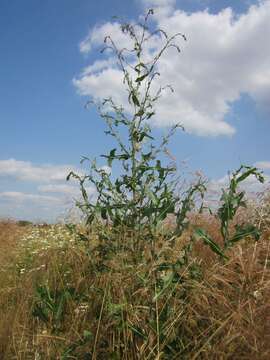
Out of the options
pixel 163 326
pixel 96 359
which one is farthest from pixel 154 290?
pixel 96 359

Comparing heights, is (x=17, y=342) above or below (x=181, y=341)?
below

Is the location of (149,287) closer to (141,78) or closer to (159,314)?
(159,314)

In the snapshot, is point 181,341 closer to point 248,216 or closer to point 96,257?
point 96,257

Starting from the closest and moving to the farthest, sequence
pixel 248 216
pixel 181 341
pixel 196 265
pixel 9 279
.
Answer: pixel 181 341, pixel 196 265, pixel 248 216, pixel 9 279

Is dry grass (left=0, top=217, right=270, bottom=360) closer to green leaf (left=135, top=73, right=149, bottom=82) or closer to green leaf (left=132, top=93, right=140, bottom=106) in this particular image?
green leaf (left=132, top=93, right=140, bottom=106)

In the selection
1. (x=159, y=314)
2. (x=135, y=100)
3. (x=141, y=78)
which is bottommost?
(x=159, y=314)

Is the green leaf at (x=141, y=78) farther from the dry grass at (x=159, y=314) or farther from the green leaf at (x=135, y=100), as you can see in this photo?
the dry grass at (x=159, y=314)

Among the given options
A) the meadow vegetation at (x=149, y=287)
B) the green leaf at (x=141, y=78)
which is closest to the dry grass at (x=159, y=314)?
the meadow vegetation at (x=149, y=287)

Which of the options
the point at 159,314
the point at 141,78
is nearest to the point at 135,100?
the point at 141,78

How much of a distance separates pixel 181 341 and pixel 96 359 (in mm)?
599

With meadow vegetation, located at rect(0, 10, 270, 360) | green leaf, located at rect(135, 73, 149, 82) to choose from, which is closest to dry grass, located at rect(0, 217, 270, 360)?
meadow vegetation, located at rect(0, 10, 270, 360)

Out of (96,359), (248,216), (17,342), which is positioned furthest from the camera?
(248,216)

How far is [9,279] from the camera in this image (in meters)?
6.33

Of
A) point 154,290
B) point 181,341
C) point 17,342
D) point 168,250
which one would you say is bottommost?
point 17,342
